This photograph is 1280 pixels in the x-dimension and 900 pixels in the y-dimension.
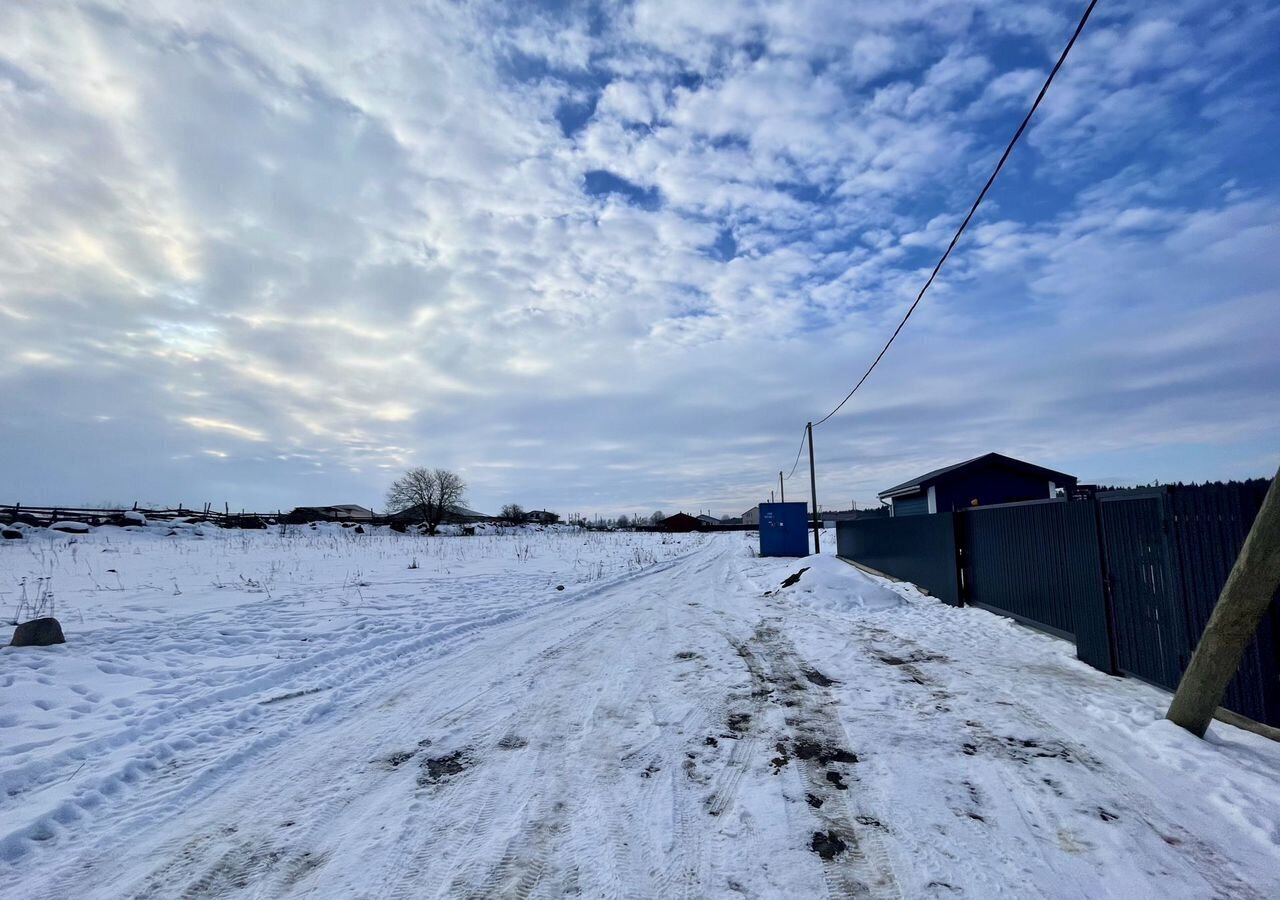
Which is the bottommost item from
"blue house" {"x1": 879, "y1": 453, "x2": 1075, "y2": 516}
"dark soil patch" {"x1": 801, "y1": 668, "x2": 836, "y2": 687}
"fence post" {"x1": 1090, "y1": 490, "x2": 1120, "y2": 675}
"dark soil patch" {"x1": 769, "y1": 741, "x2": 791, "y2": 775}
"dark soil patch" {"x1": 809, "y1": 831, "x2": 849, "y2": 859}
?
"dark soil patch" {"x1": 809, "y1": 831, "x2": 849, "y2": 859}

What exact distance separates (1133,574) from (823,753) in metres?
4.53

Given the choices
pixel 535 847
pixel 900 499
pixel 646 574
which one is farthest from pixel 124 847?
pixel 900 499

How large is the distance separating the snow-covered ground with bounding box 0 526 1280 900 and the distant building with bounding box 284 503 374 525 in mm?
58277

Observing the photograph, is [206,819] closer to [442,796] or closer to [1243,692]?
[442,796]

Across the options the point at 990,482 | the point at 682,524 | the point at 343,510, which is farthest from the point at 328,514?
the point at 990,482

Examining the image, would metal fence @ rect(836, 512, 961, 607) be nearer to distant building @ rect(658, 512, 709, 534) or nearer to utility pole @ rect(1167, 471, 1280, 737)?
utility pole @ rect(1167, 471, 1280, 737)

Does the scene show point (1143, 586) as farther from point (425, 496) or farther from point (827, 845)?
point (425, 496)

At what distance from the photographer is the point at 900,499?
98.6 feet

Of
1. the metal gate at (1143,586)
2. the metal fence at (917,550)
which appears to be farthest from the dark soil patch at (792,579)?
the metal gate at (1143,586)

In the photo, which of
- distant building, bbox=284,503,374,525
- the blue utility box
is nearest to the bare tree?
distant building, bbox=284,503,374,525

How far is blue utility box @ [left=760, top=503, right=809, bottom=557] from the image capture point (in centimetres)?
2755

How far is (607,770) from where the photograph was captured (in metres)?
4.36

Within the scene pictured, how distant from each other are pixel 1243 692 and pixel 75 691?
11.2 meters

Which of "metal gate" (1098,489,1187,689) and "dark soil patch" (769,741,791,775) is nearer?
"dark soil patch" (769,741,791,775)
